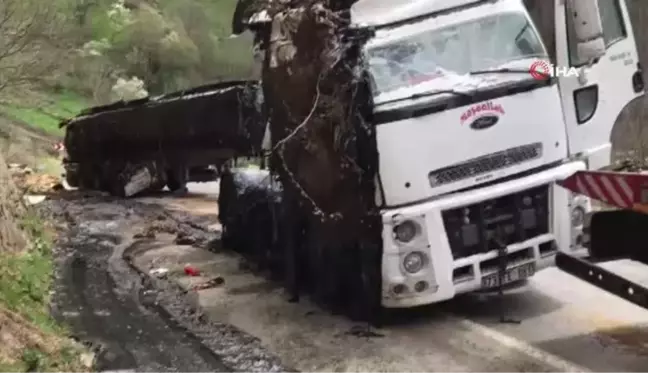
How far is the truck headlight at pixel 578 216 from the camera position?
7.88 m

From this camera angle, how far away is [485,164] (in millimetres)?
7609

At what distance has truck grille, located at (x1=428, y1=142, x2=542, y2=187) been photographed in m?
7.48

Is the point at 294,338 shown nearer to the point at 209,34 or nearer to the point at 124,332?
the point at 124,332

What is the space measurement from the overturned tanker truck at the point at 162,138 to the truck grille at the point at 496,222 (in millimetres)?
7202

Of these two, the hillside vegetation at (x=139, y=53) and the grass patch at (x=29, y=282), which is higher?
the hillside vegetation at (x=139, y=53)

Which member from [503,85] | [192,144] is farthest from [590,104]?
[192,144]

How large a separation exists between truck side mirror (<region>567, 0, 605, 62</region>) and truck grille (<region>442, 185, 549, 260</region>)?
1236 mm

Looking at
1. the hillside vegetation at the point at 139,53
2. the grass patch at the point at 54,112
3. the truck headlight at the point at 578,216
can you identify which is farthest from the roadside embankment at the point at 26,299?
the grass patch at the point at 54,112

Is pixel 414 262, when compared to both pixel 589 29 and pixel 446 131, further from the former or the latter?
pixel 589 29

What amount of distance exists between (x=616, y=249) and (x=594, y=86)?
2.38m

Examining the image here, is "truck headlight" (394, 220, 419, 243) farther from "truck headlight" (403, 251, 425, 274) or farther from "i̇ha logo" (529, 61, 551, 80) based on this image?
"i̇ha logo" (529, 61, 551, 80)

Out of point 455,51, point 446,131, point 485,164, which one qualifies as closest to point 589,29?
point 455,51

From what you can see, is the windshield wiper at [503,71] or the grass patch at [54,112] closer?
the windshield wiper at [503,71]

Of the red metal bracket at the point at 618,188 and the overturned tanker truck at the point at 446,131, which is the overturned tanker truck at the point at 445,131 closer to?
the overturned tanker truck at the point at 446,131
